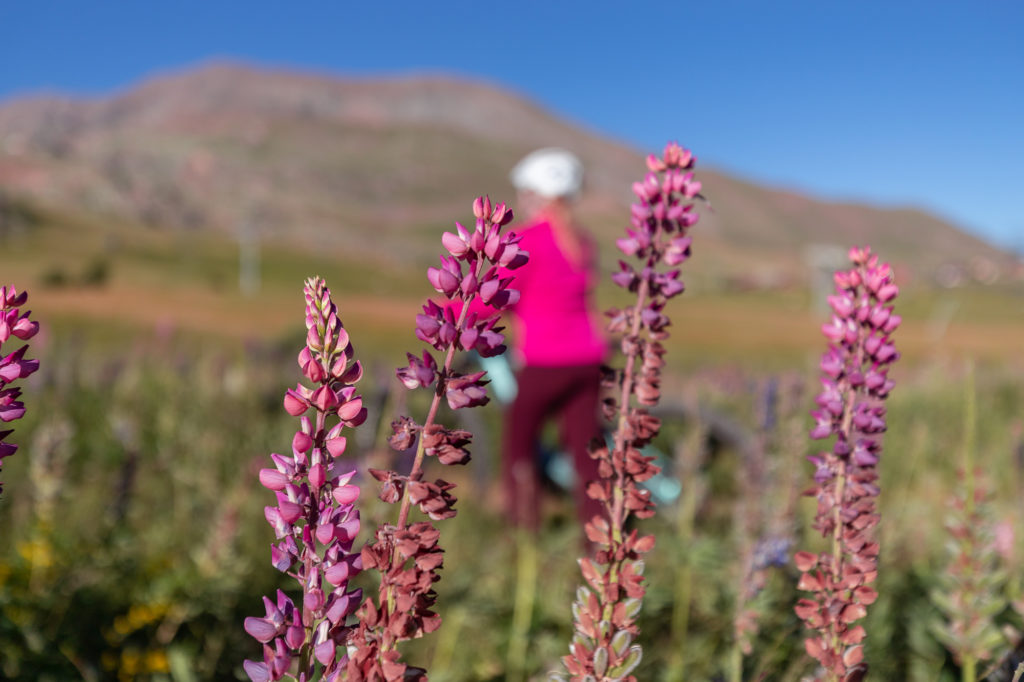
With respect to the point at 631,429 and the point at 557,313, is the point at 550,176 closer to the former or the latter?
the point at 557,313

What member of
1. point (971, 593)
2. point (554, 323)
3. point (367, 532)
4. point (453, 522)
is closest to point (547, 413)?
point (554, 323)

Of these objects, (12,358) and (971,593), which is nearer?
(12,358)

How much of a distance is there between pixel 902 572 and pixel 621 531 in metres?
2.97

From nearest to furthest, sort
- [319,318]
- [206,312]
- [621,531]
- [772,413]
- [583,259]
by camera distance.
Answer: [319,318] → [621,531] → [772,413] → [583,259] → [206,312]

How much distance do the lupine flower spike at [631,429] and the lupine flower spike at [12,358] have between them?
61 centimetres

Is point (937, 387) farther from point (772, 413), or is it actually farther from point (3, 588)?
point (3, 588)

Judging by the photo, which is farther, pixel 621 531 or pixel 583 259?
pixel 583 259

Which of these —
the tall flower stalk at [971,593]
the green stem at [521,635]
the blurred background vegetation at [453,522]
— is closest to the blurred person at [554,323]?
the blurred background vegetation at [453,522]

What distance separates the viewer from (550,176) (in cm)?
452

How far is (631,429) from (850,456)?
0.30 metres

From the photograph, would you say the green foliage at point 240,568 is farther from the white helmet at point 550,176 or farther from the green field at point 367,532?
the white helmet at point 550,176

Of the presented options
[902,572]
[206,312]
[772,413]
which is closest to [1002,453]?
[902,572]

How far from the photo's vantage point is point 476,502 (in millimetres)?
5680

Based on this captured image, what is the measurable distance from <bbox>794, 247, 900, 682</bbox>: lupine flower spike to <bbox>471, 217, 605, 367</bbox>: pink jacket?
12.0 ft
